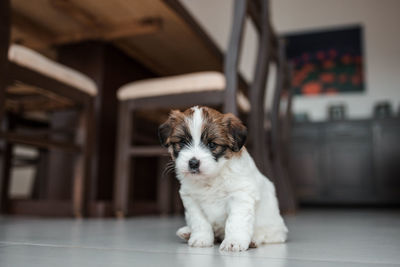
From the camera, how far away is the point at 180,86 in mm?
1646

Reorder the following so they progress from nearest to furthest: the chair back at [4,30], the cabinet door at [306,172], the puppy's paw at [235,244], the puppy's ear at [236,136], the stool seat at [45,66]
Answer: the puppy's paw at [235,244] → the puppy's ear at [236,136] → the chair back at [4,30] → the stool seat at [45,66] → the cabinet door at [306,172]

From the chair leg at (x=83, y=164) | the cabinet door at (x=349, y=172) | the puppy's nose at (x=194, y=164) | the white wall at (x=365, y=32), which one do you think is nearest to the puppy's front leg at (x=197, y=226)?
the puppy's nose at (x=194, y=164)

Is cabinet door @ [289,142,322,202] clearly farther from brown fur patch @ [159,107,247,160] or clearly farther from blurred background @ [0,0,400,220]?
brown fur patch @ [159,107,247,160]

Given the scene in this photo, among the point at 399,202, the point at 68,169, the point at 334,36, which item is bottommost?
the point at 399,202

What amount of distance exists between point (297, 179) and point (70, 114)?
2.77 m

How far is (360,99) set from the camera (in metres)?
4.54

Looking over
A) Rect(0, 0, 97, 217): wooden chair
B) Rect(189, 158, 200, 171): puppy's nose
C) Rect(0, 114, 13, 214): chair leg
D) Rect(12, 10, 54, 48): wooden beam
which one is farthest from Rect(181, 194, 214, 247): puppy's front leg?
Rect(0, 114, 13, 214): chair leg

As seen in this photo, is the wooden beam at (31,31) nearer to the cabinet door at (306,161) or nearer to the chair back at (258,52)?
the chair back at (258,52)

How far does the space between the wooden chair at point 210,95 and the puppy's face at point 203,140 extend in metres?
0.56

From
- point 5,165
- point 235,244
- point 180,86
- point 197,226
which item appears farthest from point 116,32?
point 235,244

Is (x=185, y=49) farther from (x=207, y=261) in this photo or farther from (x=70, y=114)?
(x=207, y=261)

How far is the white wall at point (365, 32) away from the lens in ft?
14.7

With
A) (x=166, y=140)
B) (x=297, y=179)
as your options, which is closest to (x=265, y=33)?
(x=166, y=140)

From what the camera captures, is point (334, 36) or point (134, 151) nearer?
point (134, 151)
